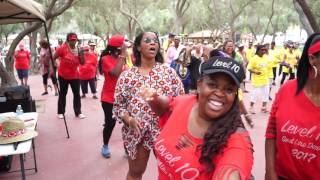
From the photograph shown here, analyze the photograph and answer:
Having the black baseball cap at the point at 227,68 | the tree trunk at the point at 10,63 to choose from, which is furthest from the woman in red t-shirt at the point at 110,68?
the tree trunk at the point at 10,63

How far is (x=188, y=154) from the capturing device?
1.74 m

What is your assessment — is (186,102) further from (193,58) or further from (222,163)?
(193,58)

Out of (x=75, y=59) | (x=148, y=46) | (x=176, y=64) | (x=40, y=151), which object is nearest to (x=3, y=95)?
(x=40, y=151)

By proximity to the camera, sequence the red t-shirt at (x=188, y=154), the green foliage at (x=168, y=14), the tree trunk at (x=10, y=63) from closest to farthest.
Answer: the red t-shirt at (x=188, y=154)
the tree trunk at (x=10, y=63)
the green foliage at (x=168, y=14)

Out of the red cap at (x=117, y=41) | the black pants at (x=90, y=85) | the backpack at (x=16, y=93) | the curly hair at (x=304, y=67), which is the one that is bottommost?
the black pants at (x=90, y=85)

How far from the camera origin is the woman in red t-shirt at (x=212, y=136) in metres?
1.61

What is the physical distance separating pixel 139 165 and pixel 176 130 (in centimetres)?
151

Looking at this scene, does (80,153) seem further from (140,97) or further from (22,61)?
(22,61)

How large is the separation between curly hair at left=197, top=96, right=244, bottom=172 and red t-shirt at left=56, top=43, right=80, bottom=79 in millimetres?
6074

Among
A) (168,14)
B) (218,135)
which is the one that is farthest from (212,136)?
(168,14)

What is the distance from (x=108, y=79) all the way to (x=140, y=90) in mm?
2271

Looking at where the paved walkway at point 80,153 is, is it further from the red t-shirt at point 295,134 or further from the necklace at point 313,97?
the necklace at point 313,97

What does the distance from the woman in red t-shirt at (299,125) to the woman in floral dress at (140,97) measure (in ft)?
4.03

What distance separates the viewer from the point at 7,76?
8.50 meters
